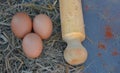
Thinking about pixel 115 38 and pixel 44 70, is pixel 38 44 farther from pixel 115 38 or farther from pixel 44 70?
pixel 115 38

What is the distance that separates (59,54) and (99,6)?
0.33m

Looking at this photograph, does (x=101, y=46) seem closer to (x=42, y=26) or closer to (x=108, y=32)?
(x=108, y=32)

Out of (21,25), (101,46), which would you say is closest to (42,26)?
(21,25)

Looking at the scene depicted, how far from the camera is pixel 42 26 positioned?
4.25 ft

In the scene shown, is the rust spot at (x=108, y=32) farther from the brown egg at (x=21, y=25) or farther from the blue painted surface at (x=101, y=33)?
the brown egg at (x=21, y=25)

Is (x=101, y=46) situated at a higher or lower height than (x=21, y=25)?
lower

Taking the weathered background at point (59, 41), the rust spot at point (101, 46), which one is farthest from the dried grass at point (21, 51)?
the rust spot at point (101, 46)

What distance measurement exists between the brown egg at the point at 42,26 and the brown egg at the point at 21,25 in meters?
0.02

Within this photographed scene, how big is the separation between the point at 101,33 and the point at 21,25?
1.15ft

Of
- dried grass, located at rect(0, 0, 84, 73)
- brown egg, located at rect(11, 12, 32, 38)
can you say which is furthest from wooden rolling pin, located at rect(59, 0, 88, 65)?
brown egg, located at rect(11, 12, 32, 38)

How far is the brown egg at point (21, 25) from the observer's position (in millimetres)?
1286

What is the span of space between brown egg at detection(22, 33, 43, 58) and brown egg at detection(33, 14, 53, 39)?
0.12ft

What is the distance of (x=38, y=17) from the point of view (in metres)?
1.31

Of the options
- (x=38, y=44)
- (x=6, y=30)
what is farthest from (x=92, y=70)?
(x=6, y=30)
